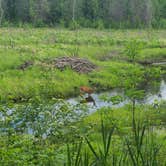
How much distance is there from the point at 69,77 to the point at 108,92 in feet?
8.23

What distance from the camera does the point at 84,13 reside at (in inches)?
2559

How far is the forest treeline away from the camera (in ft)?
199

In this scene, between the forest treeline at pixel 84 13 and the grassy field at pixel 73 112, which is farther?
the forest treeline at pixel 84 13

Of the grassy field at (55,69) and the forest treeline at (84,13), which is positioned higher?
the forest treeline at (84,13)

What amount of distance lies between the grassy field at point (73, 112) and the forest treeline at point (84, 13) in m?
19.3

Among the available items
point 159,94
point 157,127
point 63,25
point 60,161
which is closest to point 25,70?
point 159,94

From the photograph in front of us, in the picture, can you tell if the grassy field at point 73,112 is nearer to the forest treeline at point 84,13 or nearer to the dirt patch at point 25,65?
the dirt patch at point 25,65

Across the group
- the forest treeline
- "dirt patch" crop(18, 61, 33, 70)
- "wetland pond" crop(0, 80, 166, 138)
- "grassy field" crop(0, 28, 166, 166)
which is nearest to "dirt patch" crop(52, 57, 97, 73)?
"grassy field" crop(0, 28, 166, 166)

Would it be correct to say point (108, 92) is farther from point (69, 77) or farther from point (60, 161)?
point (60, 161)

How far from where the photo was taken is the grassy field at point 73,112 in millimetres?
3729

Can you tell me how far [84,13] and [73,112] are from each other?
53.8 m

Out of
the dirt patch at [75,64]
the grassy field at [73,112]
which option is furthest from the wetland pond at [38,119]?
the dirt patch at [75,64]

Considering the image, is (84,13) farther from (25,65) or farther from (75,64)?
(25,65)

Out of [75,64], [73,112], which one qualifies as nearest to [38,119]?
[73,112]
